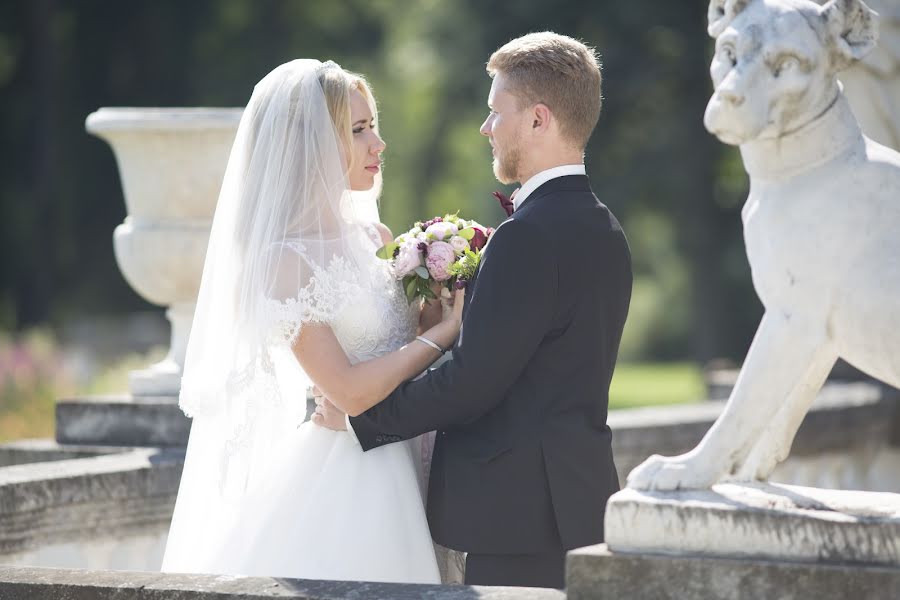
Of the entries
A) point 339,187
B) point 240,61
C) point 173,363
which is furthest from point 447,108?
point 339,187

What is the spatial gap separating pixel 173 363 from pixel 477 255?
2.94 meters

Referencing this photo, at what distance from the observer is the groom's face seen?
3633 mm

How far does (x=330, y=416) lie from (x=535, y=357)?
73 cm

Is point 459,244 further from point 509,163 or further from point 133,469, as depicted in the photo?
point 133,469

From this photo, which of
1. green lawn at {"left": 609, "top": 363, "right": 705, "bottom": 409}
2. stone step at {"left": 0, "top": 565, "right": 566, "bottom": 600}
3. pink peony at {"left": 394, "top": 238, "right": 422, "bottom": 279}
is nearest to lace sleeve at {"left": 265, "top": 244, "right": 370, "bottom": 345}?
pink peony at {"left": 394, "top": 238, "right": 422, "bottom": 279}

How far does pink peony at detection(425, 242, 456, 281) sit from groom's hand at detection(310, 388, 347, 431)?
49 centimetres

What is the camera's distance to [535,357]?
363 centimetres

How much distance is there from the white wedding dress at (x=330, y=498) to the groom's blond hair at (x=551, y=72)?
0.81 metres

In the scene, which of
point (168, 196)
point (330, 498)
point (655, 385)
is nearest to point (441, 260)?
point (330, 498)

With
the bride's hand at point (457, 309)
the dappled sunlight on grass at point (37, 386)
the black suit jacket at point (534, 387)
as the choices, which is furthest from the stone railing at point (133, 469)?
the dappled sunlight on grass at point (37, 386)

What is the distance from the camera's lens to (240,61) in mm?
27797

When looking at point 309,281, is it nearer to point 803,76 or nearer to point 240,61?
point 803,76

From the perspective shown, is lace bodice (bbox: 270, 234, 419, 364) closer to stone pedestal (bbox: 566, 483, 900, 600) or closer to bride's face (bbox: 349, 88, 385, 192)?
bride's face (bbox: 349, 88, 385, 192)

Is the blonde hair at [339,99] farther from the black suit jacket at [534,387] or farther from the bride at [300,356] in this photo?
the black suit jacket at [534,387]
